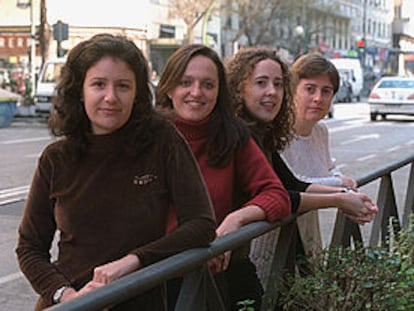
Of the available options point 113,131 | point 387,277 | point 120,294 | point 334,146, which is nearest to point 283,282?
point 387,277

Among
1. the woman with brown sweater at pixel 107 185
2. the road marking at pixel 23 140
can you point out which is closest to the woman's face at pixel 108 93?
the woman with brown sweater at pixel 107 185

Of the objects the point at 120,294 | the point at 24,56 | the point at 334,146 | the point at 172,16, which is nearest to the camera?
the point at 120,294

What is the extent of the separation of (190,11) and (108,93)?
44.5 m

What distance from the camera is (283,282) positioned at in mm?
3420

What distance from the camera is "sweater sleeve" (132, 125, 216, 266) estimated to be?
8.11ft

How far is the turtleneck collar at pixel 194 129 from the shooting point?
10.2 feet

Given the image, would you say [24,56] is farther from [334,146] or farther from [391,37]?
[391,37]

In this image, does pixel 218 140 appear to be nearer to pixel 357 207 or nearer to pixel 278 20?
pixel 357 207

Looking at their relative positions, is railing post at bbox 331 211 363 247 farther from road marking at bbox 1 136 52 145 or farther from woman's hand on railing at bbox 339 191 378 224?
road marking at bbox 1 136 52 145

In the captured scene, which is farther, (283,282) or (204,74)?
(283,282)

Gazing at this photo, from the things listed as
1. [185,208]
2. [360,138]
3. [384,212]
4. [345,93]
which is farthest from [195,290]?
[345,93]

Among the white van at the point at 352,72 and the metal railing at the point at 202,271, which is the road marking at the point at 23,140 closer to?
the metal railing at the point at 202,271

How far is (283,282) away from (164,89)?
92 centimetres

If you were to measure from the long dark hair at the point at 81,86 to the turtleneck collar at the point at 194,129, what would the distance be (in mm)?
495
